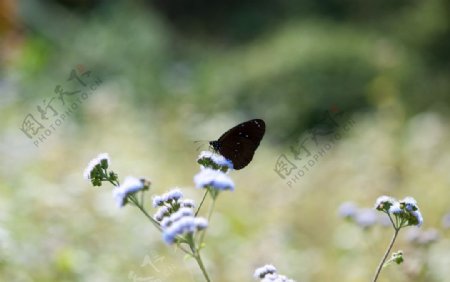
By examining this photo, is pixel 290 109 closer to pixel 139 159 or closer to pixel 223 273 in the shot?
pixel 139 159

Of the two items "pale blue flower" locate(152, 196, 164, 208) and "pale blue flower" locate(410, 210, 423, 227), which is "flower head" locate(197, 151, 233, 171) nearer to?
"pale blue flower" locate(152, 196, 164, 208)
